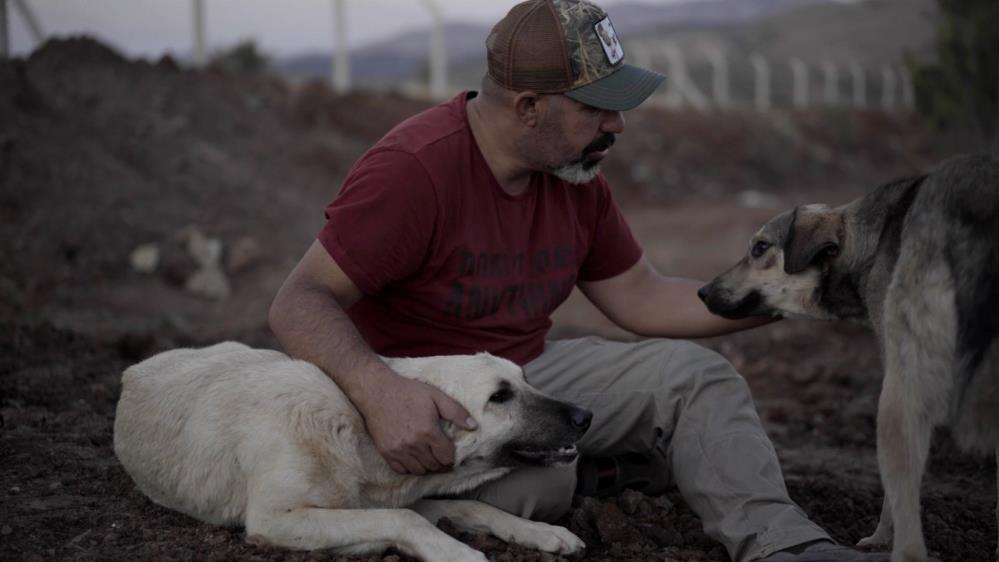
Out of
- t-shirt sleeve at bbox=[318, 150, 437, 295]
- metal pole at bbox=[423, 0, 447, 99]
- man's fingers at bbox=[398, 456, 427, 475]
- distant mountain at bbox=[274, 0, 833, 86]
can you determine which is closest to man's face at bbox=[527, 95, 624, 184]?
t-shirt sleeve at bbox=[318, 150, 437, 295]

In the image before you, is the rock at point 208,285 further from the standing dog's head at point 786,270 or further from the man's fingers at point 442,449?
the man's fingers at point 442,449

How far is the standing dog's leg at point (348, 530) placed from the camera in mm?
3209

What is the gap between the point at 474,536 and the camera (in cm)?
359

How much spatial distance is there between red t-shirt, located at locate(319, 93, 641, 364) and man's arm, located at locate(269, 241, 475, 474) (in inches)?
3.8

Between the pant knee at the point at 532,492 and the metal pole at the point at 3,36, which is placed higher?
the metal pole at the point at 3,36

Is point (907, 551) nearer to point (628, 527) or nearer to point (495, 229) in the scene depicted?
point (628, 527)

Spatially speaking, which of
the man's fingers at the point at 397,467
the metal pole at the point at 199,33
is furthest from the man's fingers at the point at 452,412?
the metal pole at the point at 199,33

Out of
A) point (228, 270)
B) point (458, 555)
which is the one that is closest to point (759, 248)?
point (458, 555)

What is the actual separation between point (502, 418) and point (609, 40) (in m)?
1.54

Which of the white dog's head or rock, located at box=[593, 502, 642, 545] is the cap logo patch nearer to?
the white dog's head

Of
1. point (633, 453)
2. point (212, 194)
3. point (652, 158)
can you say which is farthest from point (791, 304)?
point (652, 158)

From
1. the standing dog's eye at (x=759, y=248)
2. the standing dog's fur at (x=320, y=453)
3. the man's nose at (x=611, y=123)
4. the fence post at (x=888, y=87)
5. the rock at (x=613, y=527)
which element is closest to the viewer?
the standing dog's fur at (x=320, y=453)

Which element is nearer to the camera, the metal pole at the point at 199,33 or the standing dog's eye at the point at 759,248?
the standing dog's eye at the point at 759,248

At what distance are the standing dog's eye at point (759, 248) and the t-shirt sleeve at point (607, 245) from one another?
53 cm
